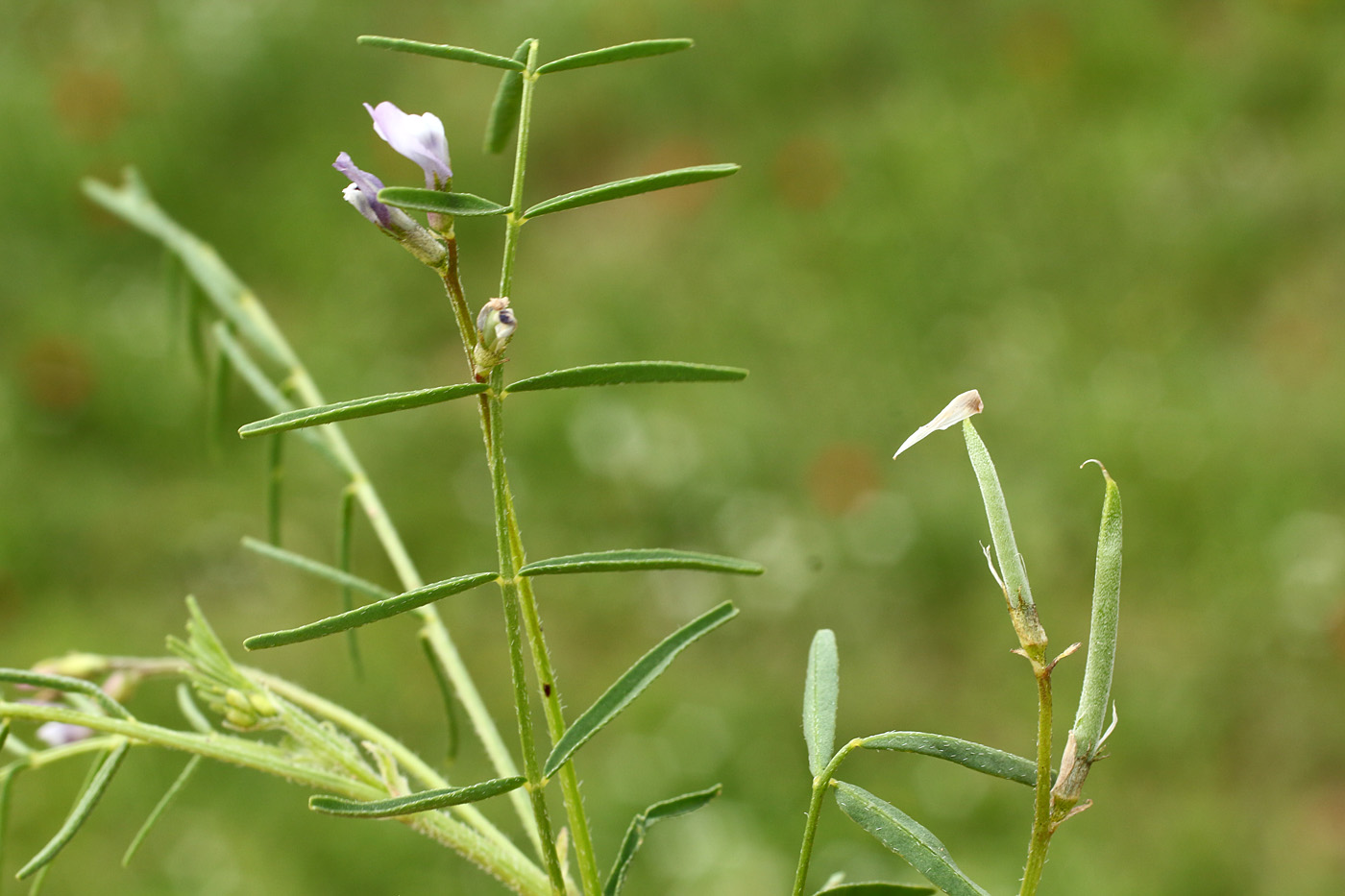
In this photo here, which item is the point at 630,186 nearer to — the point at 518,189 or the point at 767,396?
the point at 518,189

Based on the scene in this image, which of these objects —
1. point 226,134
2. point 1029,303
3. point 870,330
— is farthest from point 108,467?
point 1029,303

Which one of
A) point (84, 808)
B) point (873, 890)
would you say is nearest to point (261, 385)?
point (84, 808)

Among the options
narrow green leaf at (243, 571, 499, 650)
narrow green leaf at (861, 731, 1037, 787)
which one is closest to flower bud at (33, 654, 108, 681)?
narrow green leaf at (243, 571, 499, 650)

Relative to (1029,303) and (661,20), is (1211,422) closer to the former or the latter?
(1029,303)

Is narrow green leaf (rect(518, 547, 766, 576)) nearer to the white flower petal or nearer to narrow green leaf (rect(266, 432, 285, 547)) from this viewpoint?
the white flower petal

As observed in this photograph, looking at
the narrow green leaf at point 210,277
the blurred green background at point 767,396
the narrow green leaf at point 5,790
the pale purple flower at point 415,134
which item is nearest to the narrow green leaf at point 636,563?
the pale purple flower at point 415,134

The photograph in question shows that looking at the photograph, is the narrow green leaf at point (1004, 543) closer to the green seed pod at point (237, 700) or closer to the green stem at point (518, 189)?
the green stem at point (518, 189)
